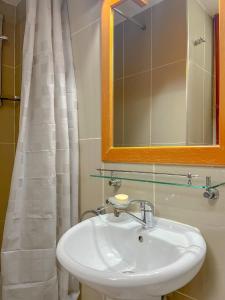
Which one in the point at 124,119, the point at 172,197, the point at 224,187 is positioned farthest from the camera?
the point at 124,119

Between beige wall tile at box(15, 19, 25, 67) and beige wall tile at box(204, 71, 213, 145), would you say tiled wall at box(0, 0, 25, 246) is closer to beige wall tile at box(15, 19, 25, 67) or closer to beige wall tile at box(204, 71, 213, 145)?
beige wall tile at box(15, 19, 25, 67)

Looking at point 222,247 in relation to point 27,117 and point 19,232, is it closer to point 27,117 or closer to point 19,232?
point 19,232

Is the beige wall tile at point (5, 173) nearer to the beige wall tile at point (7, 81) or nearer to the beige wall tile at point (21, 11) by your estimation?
the beige wall tile at point (7, 81)

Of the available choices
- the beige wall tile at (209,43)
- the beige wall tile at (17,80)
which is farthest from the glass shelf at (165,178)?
the beige wall tile at (17,80)

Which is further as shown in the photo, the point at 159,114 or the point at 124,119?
the point at 124,119

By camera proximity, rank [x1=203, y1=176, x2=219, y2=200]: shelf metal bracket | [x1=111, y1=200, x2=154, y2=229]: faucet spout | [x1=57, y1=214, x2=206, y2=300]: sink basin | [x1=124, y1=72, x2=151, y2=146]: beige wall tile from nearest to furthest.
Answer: [x1=57, y1=214, x2=206, y2=300]: sink basin → [x1=203, y1=176, x2=219, y2=200]: shelf metal bracket → [x1=111, y1=200, x2=154, y2=229]: faucet spout → [x1=124, y1=72, x2=151, y2=146]: beige wall tile

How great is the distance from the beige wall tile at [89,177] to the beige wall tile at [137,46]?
0.41 m

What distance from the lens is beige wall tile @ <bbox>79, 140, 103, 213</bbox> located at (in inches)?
47.1

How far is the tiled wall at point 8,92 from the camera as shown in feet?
5.57

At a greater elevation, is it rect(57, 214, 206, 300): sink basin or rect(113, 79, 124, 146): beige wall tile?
rect(113, 79, 124, 146): beige wall tile

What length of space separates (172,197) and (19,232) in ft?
2.54

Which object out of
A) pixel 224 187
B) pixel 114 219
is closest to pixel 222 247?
pixel 224 187

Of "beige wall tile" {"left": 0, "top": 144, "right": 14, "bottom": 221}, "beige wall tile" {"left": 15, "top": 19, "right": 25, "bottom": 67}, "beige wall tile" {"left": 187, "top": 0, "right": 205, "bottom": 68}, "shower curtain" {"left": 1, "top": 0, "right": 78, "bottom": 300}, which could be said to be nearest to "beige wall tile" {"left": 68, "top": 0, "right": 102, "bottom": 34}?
"shower curtain" {"left": 1, "top": 0, "right": 78, "bottom": 300}

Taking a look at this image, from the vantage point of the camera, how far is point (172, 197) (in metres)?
0.91
